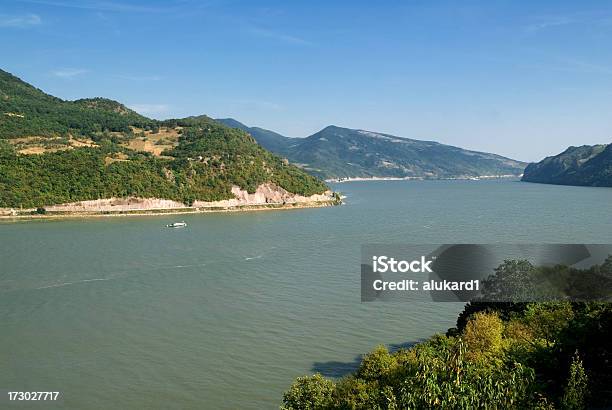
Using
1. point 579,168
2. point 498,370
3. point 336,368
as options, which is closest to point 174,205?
point 336,368

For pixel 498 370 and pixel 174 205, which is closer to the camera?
pixel 498 370

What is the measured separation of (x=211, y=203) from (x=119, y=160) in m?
16.8

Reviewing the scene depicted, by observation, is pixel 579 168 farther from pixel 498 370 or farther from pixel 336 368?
pixel 498 370

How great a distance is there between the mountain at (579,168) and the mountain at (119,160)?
9056 cm

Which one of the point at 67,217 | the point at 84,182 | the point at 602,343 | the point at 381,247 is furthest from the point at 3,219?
the point at 602,343

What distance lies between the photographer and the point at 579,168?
16188cm

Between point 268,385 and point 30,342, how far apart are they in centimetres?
1006

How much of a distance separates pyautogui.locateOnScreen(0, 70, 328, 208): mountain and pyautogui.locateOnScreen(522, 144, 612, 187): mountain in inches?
3565

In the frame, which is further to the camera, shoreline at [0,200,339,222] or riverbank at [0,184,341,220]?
riverbank at [0,184,341,220]

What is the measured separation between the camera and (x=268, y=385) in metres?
17.0

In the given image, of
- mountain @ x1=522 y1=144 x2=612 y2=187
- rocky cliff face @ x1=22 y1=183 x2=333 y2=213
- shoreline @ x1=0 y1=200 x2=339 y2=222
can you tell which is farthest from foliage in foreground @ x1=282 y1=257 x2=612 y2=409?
mountain @ x1=522 y1=144 x2=612 y2=187

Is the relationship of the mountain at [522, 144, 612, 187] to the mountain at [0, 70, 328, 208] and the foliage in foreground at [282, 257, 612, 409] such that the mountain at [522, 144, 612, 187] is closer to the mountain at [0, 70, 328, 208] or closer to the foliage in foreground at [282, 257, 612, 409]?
the mountain at [0, 70, 328, 208]

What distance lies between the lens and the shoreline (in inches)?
2537

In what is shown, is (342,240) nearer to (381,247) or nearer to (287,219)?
(381,247)
